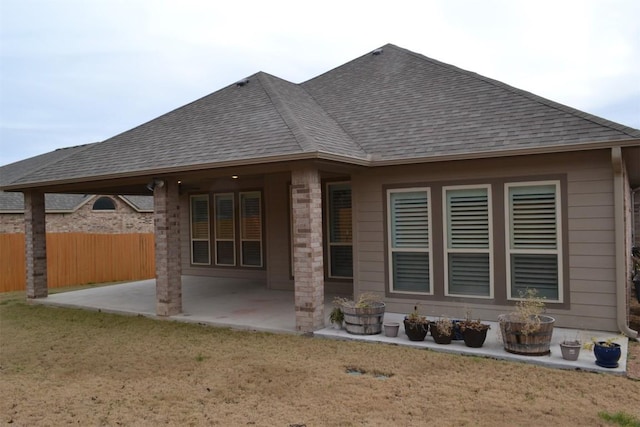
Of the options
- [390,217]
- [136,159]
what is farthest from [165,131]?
[390,217]

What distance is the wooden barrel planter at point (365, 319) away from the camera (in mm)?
6824

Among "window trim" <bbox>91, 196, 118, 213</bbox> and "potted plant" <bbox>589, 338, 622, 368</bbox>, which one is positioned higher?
"window trim" <bbox>91, 196, 118, 213</bbox>

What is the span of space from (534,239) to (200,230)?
9548 mm

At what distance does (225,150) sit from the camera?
7898 millimetres

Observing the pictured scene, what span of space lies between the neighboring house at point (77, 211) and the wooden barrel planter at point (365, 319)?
51.8 feet

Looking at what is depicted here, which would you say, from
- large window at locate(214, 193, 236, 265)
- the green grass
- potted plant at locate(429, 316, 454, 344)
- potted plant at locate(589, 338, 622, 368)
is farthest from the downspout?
large window at locate(214, 193, 236, 265)

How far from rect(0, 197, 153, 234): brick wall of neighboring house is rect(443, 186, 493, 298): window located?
17.2 meters

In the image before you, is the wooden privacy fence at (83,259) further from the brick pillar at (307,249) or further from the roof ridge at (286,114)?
the brick pillar at (307,249)

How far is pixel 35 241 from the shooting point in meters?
10.8

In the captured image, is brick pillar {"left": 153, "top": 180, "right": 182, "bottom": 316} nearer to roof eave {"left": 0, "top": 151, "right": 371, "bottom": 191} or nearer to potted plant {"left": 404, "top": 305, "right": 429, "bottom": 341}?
roof eave {"left": 0, "top": 151, "right": 371, "bottom": 191}

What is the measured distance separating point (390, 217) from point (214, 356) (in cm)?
361

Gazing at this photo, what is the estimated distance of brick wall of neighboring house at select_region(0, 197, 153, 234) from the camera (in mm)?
18438

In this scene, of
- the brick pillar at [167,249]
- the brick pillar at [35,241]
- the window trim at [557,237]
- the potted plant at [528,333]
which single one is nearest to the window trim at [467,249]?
the window trim at [557,237]

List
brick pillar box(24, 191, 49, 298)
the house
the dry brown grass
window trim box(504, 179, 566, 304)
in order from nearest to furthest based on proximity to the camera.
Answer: the dry brown grass < the house < window trim box(504, 179, 566, 304) < brick pillar box(24, 191, 49, 298)
